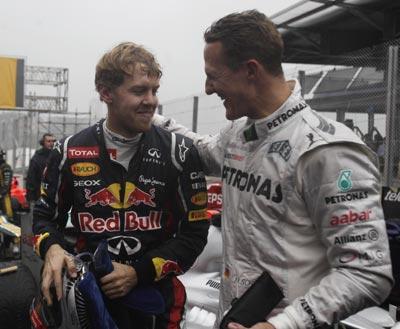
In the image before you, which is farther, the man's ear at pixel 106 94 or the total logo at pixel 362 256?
the man's ear at pixel 106 94

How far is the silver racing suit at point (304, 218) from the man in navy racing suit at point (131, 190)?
13.6 inches

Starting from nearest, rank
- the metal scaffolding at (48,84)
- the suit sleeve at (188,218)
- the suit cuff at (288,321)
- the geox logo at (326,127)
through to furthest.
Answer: the suit cuff at (288,321)
the geox logo at (326,127)
the suit sleeve at (188,218)
the metal scaffolding at (48,84)

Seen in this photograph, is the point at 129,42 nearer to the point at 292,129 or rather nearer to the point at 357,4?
the point at 292,129

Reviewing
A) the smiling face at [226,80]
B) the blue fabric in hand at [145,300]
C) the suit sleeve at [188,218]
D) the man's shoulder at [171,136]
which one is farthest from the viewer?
the man's shoulder at [171,136]

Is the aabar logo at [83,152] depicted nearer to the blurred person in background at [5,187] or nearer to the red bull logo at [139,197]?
the red bull logo at [139,197]

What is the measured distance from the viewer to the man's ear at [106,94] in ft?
6.82

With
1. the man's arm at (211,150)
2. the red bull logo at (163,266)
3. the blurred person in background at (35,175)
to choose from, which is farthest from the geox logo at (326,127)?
the blurred person in background at (35,175)

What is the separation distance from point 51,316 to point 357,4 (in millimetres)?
7169

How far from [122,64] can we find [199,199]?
22.0 inches

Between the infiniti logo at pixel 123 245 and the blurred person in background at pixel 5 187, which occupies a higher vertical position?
the infiniti logo at pixel 123 245

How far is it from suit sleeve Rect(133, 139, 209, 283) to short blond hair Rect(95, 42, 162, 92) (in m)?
0.34

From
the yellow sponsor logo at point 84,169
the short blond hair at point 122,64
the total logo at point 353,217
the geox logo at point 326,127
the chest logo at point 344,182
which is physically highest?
the short blond hair at point 122,64

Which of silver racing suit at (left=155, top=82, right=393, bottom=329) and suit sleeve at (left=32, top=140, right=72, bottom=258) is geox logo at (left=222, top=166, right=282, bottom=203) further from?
suit sleeve at (left=32, top=140, right=72, bottom=258)

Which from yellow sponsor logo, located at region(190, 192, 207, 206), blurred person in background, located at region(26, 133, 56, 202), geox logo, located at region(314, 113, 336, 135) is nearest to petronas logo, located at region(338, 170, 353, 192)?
geox logo, located at region(314, 113, 336, 135)
